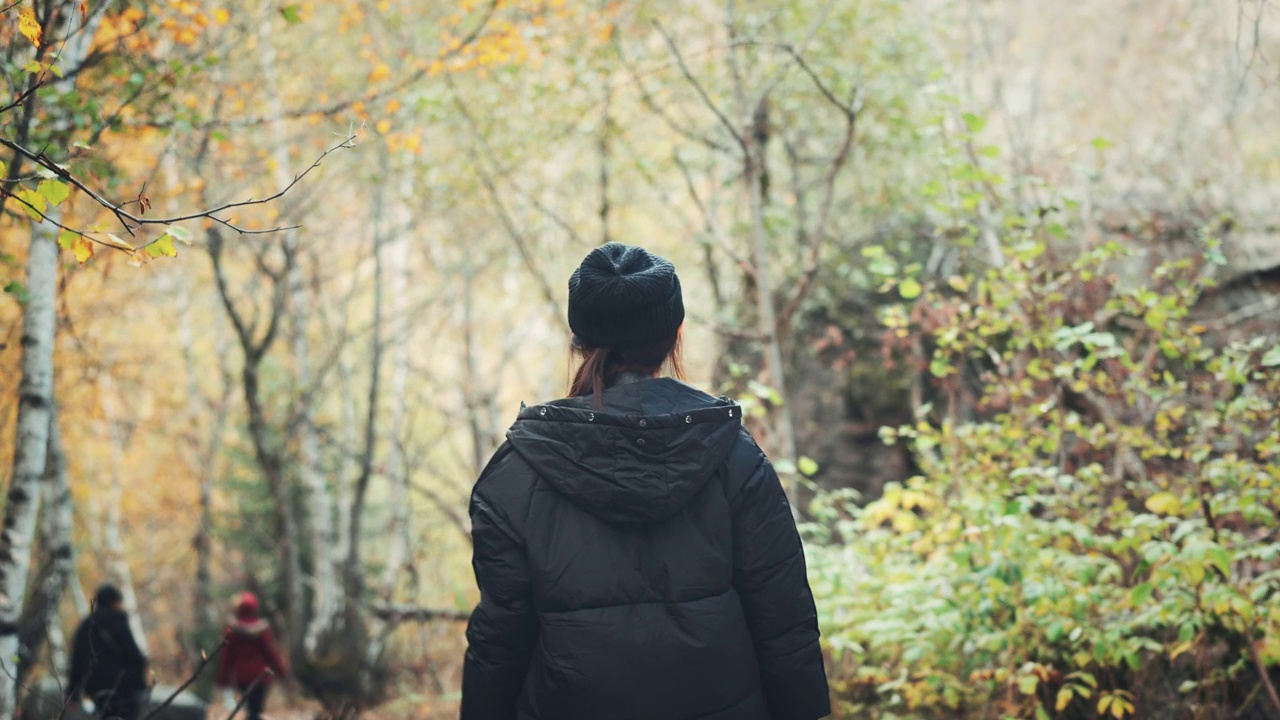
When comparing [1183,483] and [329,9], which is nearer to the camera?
[1183,483]

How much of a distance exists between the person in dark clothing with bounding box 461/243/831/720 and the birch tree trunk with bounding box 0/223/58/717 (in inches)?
140

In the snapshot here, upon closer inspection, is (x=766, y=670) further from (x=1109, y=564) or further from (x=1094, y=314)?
(x=1094, y=314)

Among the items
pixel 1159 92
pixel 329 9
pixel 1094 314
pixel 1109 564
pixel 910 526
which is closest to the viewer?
pixel 1109 564

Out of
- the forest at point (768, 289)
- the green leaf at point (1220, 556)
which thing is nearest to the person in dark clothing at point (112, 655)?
the forest at point (768, 289)

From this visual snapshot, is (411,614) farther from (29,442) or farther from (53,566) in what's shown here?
(29,442)

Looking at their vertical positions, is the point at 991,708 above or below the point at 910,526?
below

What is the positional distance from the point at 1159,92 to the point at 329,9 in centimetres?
1330

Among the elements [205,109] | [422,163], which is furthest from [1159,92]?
[205,109]

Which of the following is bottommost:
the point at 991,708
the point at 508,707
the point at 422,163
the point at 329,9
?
the point at 991,708

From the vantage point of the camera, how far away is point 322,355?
1750 cm

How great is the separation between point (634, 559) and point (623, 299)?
26.5 inches

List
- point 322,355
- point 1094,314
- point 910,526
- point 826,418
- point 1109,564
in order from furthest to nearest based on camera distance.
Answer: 1. point 322,355
2. point 826,418
3. point 1094,314
4. point 910,526
5. point 1109,564

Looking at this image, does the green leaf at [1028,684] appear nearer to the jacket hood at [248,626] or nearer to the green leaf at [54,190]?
the green leaf at [54,190]

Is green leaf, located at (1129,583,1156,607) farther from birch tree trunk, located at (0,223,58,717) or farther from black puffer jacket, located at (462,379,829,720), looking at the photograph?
birch tree trunk, located at (0,223,58,717)
